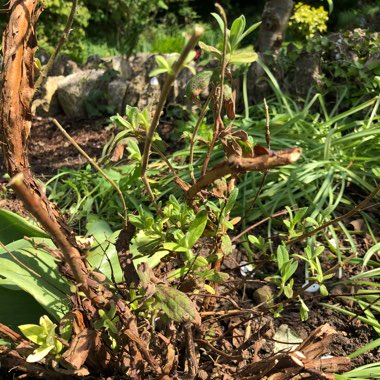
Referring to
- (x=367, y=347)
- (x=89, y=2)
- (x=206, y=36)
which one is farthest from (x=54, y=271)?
(x=89, y=2)

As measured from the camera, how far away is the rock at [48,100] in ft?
12.5

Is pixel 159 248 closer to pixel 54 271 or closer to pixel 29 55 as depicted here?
pixel 54 271

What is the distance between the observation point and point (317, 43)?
10.0 feet

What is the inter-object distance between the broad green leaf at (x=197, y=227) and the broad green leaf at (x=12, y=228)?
58cm

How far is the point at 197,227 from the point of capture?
1.09 m

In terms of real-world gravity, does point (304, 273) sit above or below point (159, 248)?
below

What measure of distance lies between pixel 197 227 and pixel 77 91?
2847mm

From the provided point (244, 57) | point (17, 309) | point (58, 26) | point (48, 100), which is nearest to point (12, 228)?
point (17, 309)

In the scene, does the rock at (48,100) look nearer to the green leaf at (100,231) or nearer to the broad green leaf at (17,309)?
the green leaf at (100,231)

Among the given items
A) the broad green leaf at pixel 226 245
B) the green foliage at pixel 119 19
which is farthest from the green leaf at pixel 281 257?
the green foliage at pixel 119 19

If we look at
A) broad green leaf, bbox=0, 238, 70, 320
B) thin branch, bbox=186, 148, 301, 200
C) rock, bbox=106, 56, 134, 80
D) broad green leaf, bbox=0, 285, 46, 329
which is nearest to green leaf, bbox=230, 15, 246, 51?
thin branch, bbox=186, 148, 301, 200

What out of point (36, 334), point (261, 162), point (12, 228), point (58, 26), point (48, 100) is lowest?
point (58, 26)

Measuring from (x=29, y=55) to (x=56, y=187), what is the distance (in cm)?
168

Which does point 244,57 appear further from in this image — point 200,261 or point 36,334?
point 36,334
